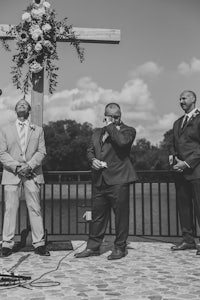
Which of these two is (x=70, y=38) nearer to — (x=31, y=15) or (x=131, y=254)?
(x=31, y=15)

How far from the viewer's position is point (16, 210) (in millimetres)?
5543

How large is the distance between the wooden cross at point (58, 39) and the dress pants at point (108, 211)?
1.60 metres

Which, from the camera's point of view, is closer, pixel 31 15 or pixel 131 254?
pixel 131 254

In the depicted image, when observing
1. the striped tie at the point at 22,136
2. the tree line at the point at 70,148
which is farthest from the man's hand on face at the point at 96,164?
the tree line at the point at 70,148

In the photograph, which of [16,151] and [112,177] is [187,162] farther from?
[16,151]

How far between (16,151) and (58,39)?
1.95m

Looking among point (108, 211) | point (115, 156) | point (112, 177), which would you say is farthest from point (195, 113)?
point (108, 211)

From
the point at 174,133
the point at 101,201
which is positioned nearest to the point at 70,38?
the point at 174,133

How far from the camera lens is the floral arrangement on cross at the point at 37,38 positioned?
5906mm

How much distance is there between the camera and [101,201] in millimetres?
5520

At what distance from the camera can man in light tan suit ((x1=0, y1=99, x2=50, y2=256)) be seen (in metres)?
5.46

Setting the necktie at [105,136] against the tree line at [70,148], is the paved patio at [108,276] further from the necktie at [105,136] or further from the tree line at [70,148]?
the tree line at [70,148]

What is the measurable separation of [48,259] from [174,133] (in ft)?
8.69

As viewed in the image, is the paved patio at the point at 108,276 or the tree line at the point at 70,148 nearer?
the paved patio at the point at 108,276
